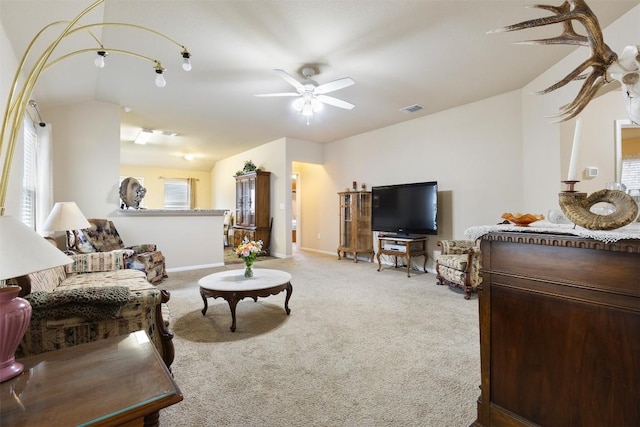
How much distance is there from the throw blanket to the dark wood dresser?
1875mm

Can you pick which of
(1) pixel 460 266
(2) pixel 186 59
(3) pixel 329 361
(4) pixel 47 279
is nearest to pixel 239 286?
(3) pixel 329 361

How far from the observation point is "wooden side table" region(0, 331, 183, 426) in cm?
73

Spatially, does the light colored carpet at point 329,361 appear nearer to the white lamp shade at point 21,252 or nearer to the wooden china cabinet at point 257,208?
the white lamp shade at point 21,252

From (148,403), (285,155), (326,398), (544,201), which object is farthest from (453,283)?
(285,155)

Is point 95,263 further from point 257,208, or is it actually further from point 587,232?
point 587,232

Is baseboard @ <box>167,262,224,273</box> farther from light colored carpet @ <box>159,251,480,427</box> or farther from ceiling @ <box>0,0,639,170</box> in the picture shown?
ceiling @ <box>0,0,639,170</box>

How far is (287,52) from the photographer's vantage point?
295 centimetres

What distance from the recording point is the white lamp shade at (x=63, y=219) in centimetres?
294

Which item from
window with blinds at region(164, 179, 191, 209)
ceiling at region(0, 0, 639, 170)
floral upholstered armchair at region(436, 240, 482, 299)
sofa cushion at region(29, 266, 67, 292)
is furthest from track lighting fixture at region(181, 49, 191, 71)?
window with blinds at region(164, 179, 191, 209)

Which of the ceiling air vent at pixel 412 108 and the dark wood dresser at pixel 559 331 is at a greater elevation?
the ceiling air vent at pixel 412 108

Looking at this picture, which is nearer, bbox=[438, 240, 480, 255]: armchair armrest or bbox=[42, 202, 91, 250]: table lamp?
bbox=[42, 202, 91, 250]: table lamp

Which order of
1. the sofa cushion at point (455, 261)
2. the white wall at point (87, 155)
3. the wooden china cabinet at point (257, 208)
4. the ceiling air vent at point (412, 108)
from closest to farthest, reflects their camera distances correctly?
1. the sofa cushion at point (455, 261)
2. the white wall at point (87, 155)
3. the ceiling air vent at point (412, 108)
4. the wooden china cabinet at point (257, 208)

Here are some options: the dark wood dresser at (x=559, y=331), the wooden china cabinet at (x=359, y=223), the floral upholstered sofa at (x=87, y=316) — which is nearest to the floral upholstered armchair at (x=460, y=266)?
the wooden china cabinet at (x=359, y=223)

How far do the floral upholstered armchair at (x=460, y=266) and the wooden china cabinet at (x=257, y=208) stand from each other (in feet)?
13.3
